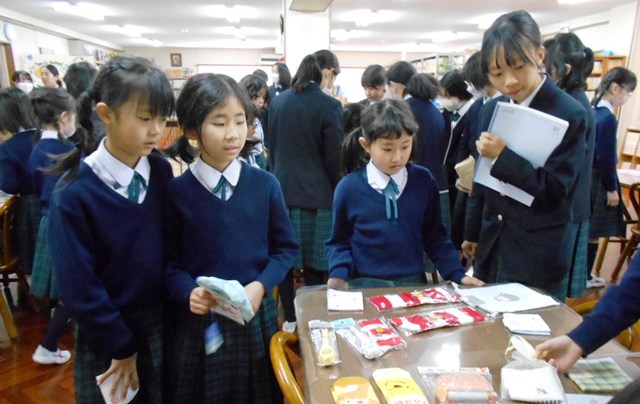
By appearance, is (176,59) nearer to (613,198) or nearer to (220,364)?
(613,198)

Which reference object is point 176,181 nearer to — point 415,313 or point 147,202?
point 147,202

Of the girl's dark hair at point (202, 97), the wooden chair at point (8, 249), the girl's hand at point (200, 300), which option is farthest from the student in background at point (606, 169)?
the wooden chair at point (8, 249)

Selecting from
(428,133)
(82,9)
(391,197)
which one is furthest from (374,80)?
(82,9)

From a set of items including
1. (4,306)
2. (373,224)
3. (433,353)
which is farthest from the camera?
(4,306)

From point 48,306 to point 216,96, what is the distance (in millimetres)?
2310

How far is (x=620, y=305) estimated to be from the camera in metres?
0.81

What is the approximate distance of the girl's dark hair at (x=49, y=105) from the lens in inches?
82.5

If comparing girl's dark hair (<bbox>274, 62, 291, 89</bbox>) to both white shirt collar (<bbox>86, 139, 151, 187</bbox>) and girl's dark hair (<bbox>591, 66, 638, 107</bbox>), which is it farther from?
white shirt collar (<bbox>86, 139, 151, 187</bbox>)

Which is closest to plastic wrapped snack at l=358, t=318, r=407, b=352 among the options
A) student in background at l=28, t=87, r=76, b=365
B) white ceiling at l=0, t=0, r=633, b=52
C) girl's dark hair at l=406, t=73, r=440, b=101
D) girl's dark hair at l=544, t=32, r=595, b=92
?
girl's dark hair at l=544, t=32, r=595, b=92

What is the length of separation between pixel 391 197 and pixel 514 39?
1.81 ft

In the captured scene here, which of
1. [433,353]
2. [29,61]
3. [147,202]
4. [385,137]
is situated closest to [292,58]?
[385,137]

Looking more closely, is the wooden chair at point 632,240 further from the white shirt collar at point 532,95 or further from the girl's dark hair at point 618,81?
the white shirt collar at point 532,95

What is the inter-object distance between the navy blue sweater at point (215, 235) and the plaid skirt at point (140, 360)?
0.11m

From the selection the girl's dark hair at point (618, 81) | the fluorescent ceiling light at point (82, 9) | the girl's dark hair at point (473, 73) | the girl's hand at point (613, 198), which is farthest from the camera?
the fluorescent ceiling light at point (82, 9)
